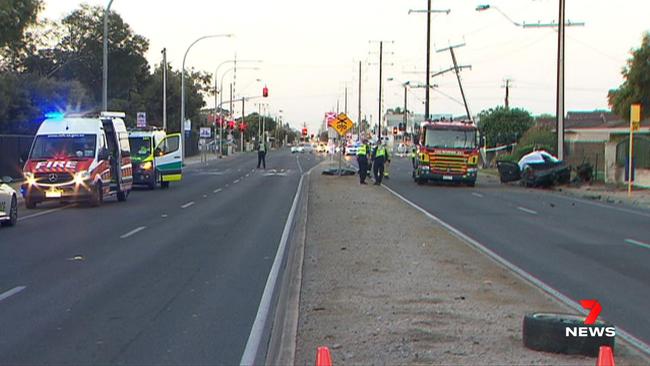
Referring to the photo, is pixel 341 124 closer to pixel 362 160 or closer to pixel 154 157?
pixel 362 160

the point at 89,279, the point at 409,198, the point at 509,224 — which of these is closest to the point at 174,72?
the point at 409,198

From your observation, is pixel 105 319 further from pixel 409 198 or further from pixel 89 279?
pixel 409 198

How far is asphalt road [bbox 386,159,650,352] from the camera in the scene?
35.6ft

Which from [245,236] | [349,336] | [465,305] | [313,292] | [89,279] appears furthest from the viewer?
[245,236]

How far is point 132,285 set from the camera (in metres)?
11.5

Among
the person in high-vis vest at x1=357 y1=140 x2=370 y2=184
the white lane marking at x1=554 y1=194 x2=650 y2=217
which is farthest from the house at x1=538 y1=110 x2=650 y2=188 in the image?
the person in high-vis vest at x1=357 y1=140 x2=370 y2=184

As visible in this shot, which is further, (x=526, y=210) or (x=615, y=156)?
(x=615, y=156)

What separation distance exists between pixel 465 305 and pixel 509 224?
11.6 metres

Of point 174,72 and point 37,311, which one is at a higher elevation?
point 174,72

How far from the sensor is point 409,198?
97.6 ft

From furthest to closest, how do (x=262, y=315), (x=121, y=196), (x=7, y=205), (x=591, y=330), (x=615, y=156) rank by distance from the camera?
(x=615, y=156), (x=121, y=196), (x=7, y=205), (x=262, y=315), (x=591, y=330)

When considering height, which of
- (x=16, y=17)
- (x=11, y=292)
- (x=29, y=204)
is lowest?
(x=11, y=292)

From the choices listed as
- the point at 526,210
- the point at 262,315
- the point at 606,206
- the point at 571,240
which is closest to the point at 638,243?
the point at 571,240

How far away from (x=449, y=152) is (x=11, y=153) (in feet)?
63.3
